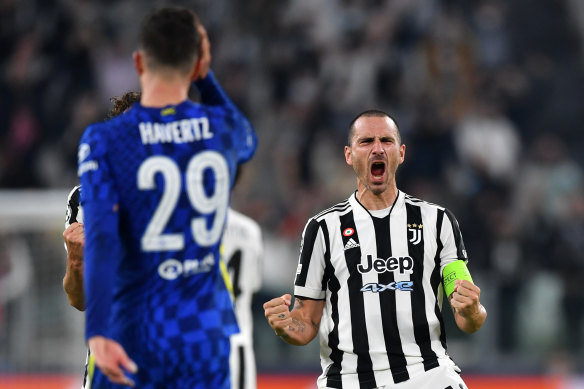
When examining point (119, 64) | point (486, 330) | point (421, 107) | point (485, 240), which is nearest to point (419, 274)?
point (486, 330)

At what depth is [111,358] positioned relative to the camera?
136 inches

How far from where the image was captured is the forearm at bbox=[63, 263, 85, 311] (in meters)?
4.26

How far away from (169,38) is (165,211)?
2.11ft

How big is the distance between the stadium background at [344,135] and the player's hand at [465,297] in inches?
214

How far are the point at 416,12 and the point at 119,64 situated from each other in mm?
4253

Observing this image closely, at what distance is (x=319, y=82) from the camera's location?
13641 mm

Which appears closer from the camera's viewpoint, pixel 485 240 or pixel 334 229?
pixel 334 229

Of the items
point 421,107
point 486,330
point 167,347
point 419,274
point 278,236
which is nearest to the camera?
point 167,347

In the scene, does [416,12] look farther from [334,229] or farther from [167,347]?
[167,347]

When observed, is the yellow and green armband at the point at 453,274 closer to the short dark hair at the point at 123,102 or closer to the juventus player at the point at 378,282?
the juventus player at the point at 378,282

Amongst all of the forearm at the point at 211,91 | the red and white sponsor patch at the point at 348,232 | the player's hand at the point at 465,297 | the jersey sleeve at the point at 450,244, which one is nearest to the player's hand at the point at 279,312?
the red and white sponsor patch at the point at 348,232

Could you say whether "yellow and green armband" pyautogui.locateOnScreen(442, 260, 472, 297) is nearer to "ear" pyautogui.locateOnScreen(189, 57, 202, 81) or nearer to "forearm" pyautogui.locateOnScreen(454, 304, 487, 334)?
"forearm" pyautogui.locateOnScreen(454, 304, 487, 334)

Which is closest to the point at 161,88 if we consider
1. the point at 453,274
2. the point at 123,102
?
the point at 123,102

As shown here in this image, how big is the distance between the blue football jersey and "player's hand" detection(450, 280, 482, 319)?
1225 millimetres
